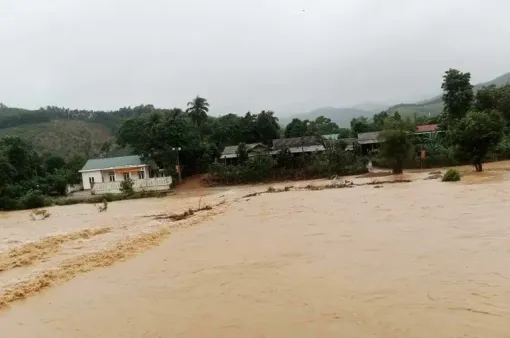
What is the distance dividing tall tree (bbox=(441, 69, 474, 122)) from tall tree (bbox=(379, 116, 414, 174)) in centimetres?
1077

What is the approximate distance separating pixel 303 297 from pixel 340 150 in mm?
29506

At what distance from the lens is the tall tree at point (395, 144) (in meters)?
31.0

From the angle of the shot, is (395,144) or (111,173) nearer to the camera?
(395,144)

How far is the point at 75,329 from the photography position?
6191 mm

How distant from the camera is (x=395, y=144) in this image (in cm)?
3102

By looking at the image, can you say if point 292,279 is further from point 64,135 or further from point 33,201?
point 64,135

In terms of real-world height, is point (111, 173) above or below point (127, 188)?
above

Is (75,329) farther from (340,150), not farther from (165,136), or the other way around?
(165,136)

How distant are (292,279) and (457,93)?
3856 centimetres

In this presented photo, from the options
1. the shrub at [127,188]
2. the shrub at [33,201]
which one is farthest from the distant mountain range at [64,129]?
the shrub at [33,201]

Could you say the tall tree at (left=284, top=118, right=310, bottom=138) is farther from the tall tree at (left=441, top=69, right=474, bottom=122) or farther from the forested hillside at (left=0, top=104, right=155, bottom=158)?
the forested hillside at (left=0, top=104, right=155, bottom=158)

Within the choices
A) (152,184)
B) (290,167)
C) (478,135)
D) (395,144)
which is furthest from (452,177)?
(152,184)

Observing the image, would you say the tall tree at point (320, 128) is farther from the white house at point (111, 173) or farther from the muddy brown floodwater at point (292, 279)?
the muddy brown floodwater at point (292, 279)

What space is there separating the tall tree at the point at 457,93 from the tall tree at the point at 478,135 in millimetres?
14621
